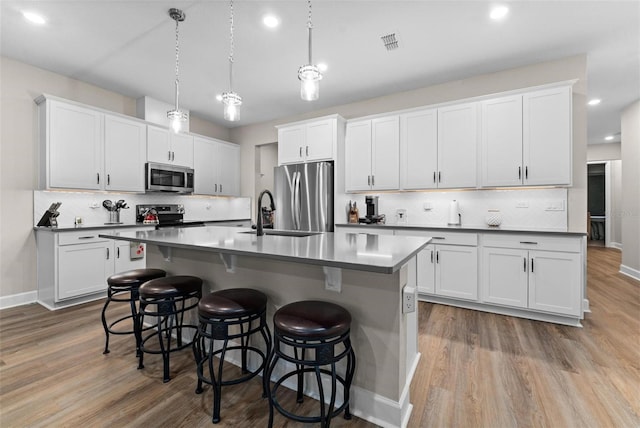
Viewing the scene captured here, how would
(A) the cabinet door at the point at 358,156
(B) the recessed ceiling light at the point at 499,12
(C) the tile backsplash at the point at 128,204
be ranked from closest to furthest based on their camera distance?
1. (B) the recessed ceiling light at the point at 499,12
2. (C) the tile backsplash at the point at 128,204
3. (A) the cabinet door at the point at 358,156

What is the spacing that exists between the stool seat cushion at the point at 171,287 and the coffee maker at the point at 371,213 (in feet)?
8.55

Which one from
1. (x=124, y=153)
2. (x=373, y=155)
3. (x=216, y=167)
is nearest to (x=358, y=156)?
(x=373, y=155)

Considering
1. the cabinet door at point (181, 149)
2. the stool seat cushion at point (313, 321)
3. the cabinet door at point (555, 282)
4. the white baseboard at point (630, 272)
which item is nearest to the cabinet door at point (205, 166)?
the cabinet door at point (181, 149)

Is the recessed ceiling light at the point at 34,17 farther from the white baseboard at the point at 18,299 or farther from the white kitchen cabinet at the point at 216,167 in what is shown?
the white baseboard at the point at 18,299

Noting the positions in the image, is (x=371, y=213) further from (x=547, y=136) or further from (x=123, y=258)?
(x=123, y=258)

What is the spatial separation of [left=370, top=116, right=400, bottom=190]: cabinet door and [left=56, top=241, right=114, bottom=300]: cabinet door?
370 cm

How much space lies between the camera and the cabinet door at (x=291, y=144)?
15.2 feet

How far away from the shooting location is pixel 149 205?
474 cm

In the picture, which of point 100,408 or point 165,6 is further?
point 165,6

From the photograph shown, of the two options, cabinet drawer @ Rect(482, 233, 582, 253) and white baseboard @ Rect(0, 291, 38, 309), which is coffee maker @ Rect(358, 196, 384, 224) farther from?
white baseboard @ Rect(0, 291, 38, 309)

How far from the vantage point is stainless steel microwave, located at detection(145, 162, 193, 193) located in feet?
14.6

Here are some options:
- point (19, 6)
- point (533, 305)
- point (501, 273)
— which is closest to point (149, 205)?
point (19, 6)

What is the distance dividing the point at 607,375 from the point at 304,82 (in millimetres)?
2854

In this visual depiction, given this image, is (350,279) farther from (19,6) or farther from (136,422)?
(19,6)
